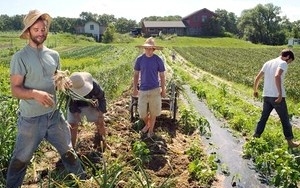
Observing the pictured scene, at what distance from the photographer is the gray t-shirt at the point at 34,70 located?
11.9 ft

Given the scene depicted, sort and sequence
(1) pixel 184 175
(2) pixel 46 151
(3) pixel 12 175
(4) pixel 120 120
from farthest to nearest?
(4) pixel 120 120 → (2) pixel 46 151 → (1) pixel 184 175 → (3) pixel 12 175

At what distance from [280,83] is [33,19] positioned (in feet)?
13.0

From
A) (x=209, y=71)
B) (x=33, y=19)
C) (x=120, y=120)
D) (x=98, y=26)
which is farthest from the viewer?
(x=98, y=26)


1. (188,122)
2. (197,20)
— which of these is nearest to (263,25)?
(197,20)

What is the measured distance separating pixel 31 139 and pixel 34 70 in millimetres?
698

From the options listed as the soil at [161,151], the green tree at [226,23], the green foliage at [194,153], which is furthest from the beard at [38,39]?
the green tree at [226,23]

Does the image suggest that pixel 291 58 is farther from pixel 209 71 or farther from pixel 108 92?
pixel 209 71

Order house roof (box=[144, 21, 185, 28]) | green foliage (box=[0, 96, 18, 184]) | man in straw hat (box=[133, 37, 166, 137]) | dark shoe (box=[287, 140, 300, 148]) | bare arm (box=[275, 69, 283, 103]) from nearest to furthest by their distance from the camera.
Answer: green foliage (box=[0, 96, 18, 184]), bare arm (box=[275, 69, 283, 103]), dark shoe (box=[287, 140, 300, 148]), man in straw hat (box=[133, 37, 166, 137]), house roof (box=[144, 21, 185, 28])

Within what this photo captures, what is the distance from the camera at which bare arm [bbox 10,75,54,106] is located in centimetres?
342

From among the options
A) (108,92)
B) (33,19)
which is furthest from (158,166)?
(108,92)

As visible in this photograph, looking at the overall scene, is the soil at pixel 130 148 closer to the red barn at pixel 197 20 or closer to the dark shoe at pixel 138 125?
the dark shoe at pixel 138 125

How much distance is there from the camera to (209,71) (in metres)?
21.5

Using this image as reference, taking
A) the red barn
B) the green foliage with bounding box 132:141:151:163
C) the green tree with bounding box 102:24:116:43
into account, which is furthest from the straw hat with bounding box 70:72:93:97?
the red barn

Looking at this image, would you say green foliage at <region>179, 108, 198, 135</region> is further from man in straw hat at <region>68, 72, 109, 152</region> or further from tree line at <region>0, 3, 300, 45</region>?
tree line at <region>0, 3, 300, 45</region>
